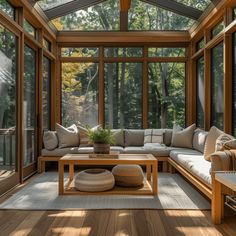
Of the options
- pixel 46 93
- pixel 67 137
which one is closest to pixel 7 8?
pixel 46 93

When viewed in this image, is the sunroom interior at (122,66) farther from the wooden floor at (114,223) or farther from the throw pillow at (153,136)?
the wooden floor at (114,223)

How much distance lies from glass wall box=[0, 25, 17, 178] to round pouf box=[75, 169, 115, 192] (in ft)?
3.39

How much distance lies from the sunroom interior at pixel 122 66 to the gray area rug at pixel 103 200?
4.89 feet

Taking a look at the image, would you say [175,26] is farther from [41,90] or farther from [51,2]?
[41,90]

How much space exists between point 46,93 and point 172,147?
2.87 meters

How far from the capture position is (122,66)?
705 cm

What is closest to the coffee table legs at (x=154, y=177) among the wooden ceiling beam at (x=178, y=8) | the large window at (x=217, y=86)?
the large window at (x=217, y=86)

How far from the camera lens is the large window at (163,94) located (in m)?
7.04

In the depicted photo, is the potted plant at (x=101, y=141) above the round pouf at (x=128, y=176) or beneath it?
above

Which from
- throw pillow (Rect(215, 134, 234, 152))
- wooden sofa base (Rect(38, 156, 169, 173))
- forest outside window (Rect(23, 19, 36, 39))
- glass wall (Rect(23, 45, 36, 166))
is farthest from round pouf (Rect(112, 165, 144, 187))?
forest outside window (Rect(23, 19, 36, 39))

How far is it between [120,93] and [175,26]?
1898mm

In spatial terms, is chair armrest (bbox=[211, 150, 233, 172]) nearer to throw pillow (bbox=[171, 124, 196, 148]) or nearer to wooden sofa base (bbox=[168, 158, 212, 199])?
wooden sofa base (bbox=[168, 158, 212, 199])

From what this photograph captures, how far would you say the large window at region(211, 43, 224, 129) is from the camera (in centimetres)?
530

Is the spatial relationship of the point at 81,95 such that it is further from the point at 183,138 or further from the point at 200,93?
the point at 200,93
